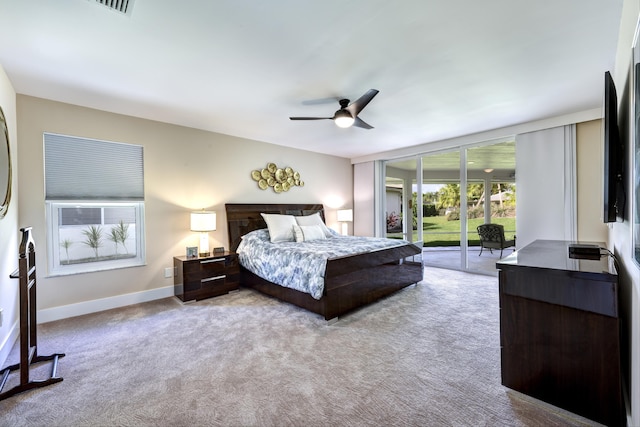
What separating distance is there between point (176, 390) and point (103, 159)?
9.96ft

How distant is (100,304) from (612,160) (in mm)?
4919

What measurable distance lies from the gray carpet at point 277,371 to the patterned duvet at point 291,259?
41 centimetres

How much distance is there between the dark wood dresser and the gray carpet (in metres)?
0.14

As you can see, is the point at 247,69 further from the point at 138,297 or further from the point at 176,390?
the point at 138,297

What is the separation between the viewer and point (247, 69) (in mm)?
2467

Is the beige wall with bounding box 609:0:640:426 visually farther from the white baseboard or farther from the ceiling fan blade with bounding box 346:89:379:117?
the white baseboard

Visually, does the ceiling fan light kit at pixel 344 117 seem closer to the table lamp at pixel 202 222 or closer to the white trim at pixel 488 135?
the table lamp at pixel 202 222

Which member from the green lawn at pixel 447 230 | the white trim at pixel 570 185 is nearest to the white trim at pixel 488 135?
the white trim at pixel 570 185

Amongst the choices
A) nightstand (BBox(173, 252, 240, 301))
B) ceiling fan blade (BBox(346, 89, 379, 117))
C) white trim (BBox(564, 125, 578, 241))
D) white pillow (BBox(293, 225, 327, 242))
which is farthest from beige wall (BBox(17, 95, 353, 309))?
Answer: white trim (BBox(564, 125, 578, 241))

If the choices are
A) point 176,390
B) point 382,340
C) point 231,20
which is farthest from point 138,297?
point 231,20

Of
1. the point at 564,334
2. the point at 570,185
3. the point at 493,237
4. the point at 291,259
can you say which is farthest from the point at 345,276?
the point at 493,237

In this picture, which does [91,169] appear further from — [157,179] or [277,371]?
[277,371]

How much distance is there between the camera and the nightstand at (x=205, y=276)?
3.59 metres

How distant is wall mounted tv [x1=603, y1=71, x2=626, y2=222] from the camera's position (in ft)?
4.95
